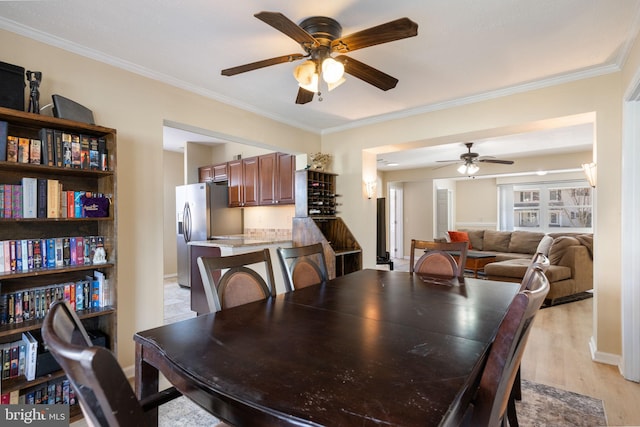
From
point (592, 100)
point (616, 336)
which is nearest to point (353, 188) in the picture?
point (592, 100)

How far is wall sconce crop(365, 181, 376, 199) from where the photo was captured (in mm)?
4281

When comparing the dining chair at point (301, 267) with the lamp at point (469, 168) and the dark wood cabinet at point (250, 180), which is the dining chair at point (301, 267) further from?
the lamp at point (469, 168)

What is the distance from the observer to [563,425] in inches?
72.7

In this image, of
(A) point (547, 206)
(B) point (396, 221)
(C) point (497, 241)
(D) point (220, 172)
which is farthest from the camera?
(B) point (396, 221)

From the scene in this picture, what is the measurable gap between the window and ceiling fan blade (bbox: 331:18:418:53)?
7965mm

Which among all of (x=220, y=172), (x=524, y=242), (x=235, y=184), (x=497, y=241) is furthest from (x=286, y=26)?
(x=497, y=241)

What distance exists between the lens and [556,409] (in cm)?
200

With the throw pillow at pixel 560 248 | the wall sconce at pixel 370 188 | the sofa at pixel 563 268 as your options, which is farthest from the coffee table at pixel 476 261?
the wall sconce at pixel 370 188

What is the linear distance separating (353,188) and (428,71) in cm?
190

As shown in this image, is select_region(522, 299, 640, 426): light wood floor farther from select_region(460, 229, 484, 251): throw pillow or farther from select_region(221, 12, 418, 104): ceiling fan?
select_region(460, 229, 484, 251): throw pillow

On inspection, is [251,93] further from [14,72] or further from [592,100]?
[592,100]

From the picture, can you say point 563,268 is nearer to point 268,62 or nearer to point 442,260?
point 442,260

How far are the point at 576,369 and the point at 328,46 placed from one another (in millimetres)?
3201

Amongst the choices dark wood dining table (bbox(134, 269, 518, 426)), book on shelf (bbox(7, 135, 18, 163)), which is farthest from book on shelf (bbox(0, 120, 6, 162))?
dark wood dining table (bbox(134, 269, 518, 426))
